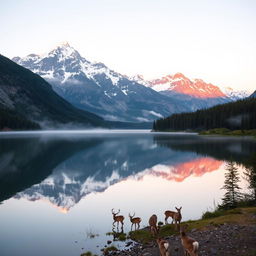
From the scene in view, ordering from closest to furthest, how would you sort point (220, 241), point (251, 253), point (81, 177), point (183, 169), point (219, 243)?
point (251, 253) → point (219, 243) → point (220, 241) → point (81, 177) → point (183, 169)

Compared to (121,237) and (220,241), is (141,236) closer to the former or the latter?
(121,237)

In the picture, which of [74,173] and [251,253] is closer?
[251,253]

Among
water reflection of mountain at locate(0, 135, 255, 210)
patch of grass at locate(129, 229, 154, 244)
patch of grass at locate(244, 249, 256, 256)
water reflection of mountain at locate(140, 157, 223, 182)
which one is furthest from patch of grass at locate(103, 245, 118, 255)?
water reflection of mountain at locate(140, 157, 223, 182)

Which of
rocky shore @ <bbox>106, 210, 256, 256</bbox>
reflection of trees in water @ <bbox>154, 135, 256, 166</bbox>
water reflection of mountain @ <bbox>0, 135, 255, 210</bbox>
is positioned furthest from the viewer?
reflection of trees in water @ <bbox>154, 135, 256, 166</bbox>

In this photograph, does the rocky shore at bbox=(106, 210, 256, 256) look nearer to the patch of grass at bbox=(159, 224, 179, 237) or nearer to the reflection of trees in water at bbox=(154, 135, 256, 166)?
the patch of grass at bbox=(159, 224, 179, 237)

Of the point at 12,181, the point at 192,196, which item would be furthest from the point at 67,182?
the point at 192,196

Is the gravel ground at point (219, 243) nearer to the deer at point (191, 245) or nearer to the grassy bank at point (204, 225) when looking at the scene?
the grassy bank at point (204, 225)

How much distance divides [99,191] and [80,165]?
84.5 ft

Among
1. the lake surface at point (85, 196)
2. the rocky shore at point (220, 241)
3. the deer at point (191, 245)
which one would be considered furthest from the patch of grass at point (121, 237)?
the deer at point (191, 245)

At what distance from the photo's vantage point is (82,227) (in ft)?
84.3

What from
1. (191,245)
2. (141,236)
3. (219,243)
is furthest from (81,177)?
(191,245)

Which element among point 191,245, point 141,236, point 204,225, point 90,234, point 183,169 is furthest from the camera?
point 183,169


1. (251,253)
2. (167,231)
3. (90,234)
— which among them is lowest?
(90,234)

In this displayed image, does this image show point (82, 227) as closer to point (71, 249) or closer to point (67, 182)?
point (71, 249)
